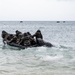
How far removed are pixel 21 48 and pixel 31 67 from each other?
831cm

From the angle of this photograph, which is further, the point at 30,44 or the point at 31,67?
the point at 30,44

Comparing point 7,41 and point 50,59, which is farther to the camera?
point 7,41

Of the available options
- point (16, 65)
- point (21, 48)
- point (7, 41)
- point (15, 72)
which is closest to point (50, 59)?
point (16, 65)

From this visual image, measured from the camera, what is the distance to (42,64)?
16422 millimetres

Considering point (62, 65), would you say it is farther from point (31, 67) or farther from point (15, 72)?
point (15, 72)

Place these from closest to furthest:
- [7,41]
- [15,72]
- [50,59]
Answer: [15,72], [50,59], [7,41]

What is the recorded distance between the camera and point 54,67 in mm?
15398

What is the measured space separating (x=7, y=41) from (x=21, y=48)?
10.1 ft

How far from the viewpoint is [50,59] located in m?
18.2

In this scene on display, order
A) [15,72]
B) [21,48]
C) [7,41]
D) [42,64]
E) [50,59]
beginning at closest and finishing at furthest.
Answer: [15,72], [42,64], [50,59], [21,48], [7,41]

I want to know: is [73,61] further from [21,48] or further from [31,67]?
[21,48]

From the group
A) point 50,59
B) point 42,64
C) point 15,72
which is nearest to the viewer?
point 15,72

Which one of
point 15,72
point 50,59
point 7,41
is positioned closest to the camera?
point 15,72

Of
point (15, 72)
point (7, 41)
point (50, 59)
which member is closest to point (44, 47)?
point (7, 41)
